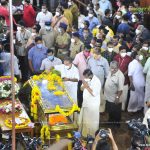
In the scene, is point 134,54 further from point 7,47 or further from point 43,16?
Result: point 43,16

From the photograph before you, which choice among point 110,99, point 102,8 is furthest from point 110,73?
point 102,8

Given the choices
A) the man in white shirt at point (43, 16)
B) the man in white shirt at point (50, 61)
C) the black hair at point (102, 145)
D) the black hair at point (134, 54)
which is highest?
the man in white shirt at point (43, 16)

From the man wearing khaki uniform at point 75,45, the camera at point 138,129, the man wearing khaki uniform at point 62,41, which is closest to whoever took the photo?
the camera at point 138,129

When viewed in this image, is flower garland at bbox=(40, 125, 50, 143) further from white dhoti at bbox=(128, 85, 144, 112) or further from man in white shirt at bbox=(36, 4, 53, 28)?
man in white shirt at bbox=(36, 4, 53, 28)

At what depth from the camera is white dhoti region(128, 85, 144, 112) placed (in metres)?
9.26

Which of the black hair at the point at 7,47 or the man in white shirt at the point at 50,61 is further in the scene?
the black hair at the point at 7,47

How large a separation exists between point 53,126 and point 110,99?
170 cm

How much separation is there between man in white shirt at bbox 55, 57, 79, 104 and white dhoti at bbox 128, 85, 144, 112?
1.24m

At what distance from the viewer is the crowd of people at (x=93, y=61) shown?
811cm

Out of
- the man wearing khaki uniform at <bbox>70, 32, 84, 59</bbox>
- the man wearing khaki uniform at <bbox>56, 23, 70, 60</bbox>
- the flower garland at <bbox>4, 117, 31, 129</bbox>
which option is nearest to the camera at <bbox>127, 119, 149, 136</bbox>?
the flower garland at <bbox>4, 117, 31, 129</bbox>

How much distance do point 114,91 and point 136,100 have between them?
916 mm

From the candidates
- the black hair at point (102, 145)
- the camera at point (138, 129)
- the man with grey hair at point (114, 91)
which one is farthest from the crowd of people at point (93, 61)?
the black hair at point (102, 145)

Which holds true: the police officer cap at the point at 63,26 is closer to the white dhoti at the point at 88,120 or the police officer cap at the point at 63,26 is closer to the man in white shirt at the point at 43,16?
the man in white shirt at the point at 43,16

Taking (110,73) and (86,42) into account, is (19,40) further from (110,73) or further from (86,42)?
(110,73)
